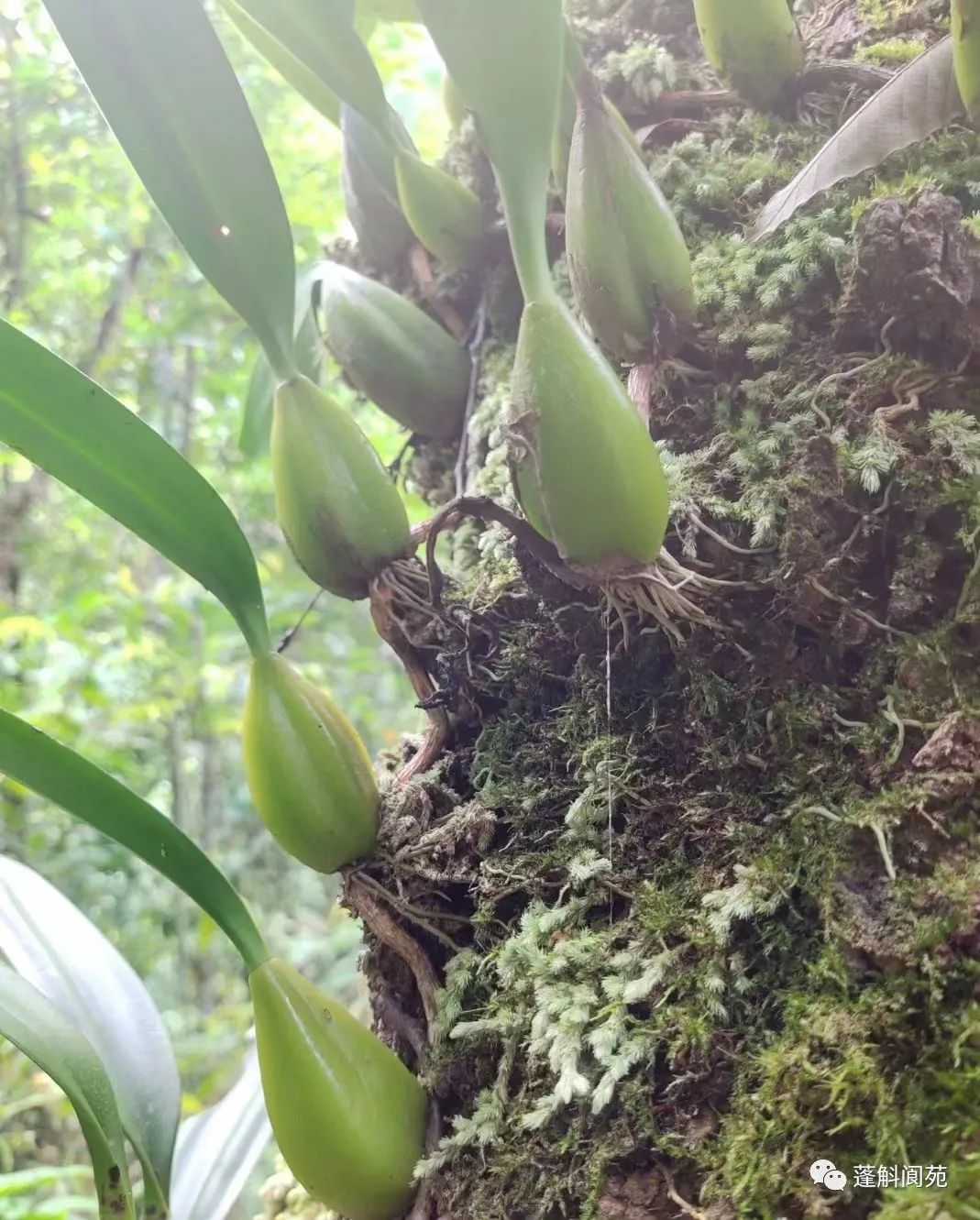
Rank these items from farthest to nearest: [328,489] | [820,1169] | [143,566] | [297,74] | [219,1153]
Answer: [143,566], [297,74], [219,1153], [328,489], [820,1169]

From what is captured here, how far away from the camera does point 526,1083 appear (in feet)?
1.63

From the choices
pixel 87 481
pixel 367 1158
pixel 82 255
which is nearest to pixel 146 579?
pixel 82 255

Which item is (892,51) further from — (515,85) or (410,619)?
(410,619)

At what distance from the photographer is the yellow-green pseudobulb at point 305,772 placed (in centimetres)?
58

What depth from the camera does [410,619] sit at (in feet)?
2.16

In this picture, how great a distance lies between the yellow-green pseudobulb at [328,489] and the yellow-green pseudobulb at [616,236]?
199 mm

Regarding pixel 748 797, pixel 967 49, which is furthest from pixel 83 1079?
pixel 967 49

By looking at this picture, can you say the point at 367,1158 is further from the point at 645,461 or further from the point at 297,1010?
the point at 645,461

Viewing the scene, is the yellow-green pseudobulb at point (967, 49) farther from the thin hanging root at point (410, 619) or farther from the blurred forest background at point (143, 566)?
the blurred forest background at point (143, 566)

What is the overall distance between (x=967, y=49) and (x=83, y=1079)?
93 cm

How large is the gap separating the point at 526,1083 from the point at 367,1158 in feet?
0.36

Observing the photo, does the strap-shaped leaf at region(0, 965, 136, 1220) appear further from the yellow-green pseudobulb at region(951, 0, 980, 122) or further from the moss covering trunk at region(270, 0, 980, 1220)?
the yellow-green pseudobulb at region(951, 0, 980, 122)

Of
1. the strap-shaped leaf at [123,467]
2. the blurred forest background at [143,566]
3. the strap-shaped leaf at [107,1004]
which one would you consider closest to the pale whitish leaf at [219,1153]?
the strap-shaped leaf at [107,1004]

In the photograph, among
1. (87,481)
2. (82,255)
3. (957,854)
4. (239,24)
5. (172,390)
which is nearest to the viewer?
(957,854)
